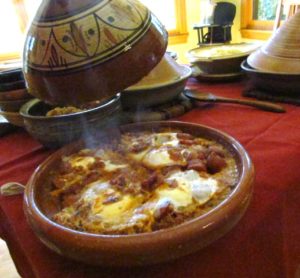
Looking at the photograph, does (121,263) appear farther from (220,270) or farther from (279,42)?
(279,42)

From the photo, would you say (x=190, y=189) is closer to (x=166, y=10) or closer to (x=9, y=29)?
(x=9, y=29)

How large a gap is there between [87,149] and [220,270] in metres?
0.35

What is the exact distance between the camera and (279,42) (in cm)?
86

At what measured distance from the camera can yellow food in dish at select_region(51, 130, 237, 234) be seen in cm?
43

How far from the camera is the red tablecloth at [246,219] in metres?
0.43

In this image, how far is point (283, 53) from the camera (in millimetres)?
828

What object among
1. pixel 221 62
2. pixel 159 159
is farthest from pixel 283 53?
pixel 159 159

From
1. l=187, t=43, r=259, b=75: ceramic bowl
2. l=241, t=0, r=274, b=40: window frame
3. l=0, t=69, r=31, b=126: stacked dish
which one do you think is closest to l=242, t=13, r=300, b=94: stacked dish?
l=187, t=43, r=259, b=75: ceramic bowl

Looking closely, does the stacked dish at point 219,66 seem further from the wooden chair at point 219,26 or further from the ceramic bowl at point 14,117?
the wooden chair at point 219,26

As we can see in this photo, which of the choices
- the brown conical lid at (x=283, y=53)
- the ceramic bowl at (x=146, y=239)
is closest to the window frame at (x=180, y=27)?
the brown conical lid at (x=283, y=53)

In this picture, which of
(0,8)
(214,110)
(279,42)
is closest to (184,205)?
(214,110)

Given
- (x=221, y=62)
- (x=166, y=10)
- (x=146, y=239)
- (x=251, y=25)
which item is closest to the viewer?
(x=146, y=239)

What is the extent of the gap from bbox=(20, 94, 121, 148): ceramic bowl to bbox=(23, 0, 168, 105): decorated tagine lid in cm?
22

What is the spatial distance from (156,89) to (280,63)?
0.34 metres
